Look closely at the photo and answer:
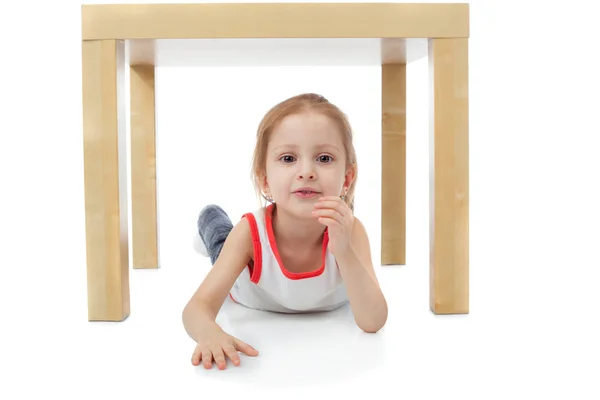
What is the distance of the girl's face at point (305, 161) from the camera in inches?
47.9

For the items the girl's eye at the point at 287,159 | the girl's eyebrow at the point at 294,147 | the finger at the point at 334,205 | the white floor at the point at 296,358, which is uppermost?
the girl's eyebrow at the point at 294,147

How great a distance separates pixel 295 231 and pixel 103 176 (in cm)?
38

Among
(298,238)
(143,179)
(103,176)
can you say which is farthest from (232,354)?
(143,179)

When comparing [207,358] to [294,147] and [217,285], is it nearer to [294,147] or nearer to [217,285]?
[217,285]

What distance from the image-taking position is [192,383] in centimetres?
98

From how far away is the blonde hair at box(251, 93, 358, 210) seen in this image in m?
1.26

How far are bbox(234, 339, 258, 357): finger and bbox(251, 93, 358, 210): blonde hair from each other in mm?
365

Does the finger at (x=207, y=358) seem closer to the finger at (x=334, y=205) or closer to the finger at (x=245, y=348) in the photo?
the finger at (x=245, y=348)

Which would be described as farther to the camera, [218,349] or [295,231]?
[295,231]

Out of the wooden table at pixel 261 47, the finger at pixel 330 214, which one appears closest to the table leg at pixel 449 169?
the wooden table at pixel 261 47

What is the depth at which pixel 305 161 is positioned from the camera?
A: 1216mm

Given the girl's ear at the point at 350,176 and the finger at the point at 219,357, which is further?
the girl's ear at the point at 350,176

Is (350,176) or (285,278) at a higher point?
(350,176)

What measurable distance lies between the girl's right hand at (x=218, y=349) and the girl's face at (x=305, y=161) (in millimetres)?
265
